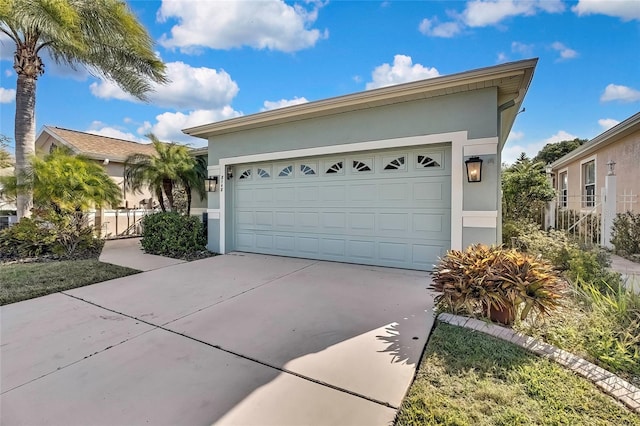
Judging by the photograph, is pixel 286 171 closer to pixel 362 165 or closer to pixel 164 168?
pixel 362 165

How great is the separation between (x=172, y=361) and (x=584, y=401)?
323 centimetres

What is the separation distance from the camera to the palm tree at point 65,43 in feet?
23.8

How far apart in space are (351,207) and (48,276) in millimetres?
5841

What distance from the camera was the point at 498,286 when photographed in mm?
3342

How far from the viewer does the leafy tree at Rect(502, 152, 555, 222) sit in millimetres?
10070

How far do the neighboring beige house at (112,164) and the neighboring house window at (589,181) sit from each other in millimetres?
12802

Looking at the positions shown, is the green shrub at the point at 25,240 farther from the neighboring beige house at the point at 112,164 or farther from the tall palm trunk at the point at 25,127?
the neighboring beige house at the point at 112,164

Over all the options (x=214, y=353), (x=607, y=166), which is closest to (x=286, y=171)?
(x=214, y=353)

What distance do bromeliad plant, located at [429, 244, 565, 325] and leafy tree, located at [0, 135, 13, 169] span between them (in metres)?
21.0

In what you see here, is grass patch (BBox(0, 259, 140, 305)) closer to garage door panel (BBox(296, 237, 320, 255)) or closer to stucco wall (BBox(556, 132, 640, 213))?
garage door panel (BBox(296, 237, 320, 255))

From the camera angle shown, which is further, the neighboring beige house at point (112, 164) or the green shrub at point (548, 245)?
the neighboring beige house at point (112, 164)

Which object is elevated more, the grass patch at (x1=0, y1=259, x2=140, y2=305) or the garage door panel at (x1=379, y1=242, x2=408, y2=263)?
the garage door panel at (x1=379, y1=242, x2=408, y2=263)

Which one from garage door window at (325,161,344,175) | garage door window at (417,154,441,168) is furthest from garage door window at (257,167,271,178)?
garage door window at (417,154,441,168)

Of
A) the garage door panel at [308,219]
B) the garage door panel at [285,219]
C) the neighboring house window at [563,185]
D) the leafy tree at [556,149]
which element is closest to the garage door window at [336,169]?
the garage door panel at [308,219]
